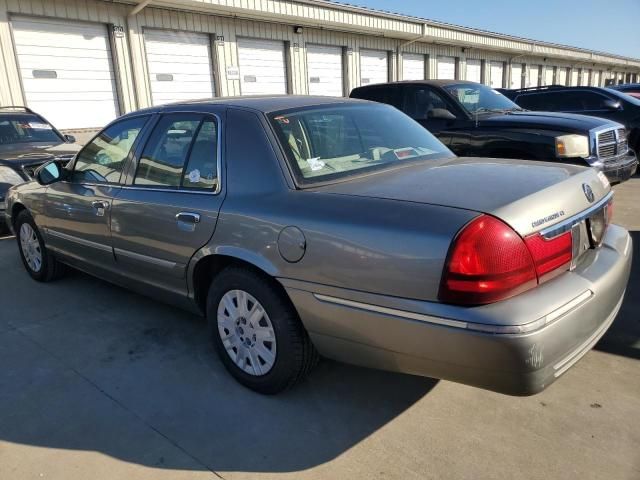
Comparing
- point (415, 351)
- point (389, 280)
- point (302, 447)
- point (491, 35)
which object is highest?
point (491, 35)

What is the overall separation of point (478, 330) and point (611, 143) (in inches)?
219

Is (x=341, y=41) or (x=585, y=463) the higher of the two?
(x=341, y=41)

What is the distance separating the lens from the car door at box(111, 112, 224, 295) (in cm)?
303

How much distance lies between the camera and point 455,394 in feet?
9.39

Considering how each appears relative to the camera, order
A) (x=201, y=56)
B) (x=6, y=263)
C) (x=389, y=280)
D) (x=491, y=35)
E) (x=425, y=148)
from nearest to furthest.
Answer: (x=389, y=280) → (x=425, y=148) → (x=6, y=263) → (x=201, y=56) → (x=491, y=35)

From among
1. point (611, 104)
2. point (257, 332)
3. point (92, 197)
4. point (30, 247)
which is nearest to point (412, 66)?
point (611, 104)

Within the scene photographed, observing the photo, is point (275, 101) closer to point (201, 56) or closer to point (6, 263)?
point (6, 263)

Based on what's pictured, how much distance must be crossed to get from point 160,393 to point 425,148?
87.6 inches

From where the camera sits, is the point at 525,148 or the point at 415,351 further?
the point at 525,148

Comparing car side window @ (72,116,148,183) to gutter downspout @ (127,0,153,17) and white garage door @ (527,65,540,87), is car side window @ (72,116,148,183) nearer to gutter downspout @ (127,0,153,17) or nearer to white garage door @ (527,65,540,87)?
gutter downspout @ (127,0,153,17)

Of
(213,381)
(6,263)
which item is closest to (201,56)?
(6,263)

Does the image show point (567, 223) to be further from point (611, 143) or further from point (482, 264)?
point (611, 143)

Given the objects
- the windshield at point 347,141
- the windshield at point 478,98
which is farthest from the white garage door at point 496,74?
the windshield at point 347,141

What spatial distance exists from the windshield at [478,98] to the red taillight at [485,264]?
204 inches
